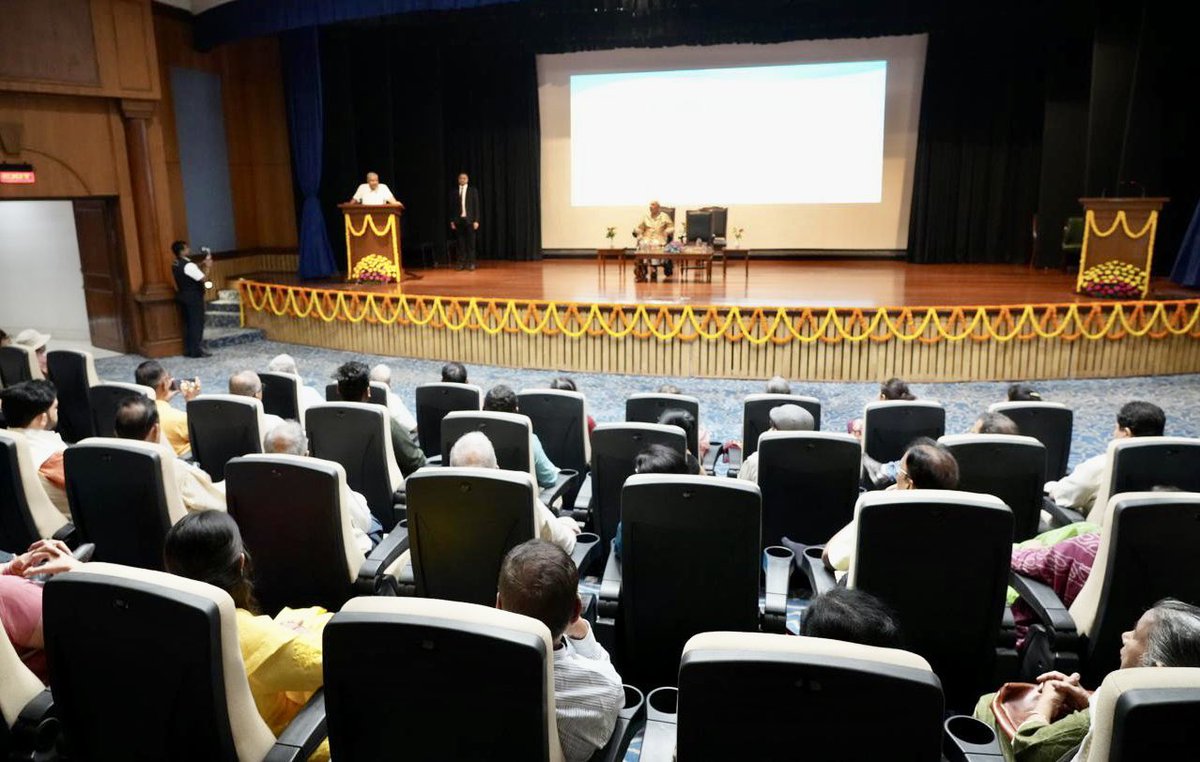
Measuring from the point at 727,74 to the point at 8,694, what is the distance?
12081 millimetres

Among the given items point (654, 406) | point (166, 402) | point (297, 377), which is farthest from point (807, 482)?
point (166, 402)

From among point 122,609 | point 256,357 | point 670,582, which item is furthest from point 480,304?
point 122,609

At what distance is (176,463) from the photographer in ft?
9.58

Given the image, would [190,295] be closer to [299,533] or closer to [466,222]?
[466,222]

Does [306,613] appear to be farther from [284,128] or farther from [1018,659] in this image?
[284,128]

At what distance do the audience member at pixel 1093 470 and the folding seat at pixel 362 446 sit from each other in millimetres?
2793

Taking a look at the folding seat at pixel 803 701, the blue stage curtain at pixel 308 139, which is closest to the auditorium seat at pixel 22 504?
the folding seat at pixel 803 701

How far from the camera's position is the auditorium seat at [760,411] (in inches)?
163

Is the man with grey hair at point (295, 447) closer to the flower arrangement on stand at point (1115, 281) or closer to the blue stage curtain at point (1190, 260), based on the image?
the flower arrangement on stand at point (1115, 281)

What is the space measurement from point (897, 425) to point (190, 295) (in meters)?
7.98

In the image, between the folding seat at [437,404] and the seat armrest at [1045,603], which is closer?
the seat armrest at [1045,603]

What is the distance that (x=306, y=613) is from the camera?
7.10 feet

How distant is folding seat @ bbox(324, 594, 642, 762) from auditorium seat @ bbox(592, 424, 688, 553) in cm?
185

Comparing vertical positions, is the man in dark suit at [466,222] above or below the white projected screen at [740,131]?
below
